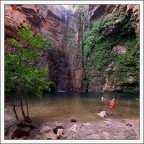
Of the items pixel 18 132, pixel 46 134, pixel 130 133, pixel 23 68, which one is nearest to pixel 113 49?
pixel 130 133

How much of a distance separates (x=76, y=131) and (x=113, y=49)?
21323 millimetres

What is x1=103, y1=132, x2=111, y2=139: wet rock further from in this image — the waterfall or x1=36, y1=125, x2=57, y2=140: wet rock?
the waterfall

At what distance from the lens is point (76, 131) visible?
27.0 ft

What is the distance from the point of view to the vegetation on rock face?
1011 inches

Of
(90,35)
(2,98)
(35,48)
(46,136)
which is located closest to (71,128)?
(46,136)

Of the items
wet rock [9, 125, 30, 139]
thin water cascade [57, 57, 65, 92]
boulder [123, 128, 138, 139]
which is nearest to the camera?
wet rock [9, 125, 30, 139]

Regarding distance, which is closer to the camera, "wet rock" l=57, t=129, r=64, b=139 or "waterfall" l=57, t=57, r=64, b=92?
"wet rock" l=57, t=129, r=64, b=139

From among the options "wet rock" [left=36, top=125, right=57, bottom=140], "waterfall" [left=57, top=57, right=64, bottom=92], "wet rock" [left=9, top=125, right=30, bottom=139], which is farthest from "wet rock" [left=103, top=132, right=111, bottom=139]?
"waterfall" [left=57, top=57, right=64, bottom=92]

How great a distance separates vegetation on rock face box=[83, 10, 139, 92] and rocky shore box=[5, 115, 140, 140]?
678 inches

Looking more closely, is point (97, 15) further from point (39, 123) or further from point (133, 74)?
point (39, 123)

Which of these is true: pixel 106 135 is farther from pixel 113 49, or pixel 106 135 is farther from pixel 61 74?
pixel 61 74

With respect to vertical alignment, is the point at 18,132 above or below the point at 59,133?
above

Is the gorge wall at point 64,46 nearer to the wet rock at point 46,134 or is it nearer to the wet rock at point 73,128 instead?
the wet rock at point 73,128

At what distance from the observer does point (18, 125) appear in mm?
8234
